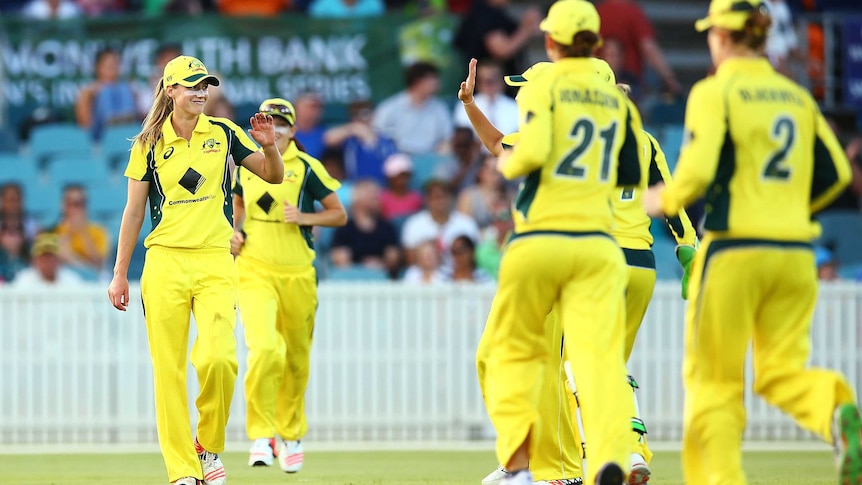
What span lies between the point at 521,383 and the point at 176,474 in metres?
2.32

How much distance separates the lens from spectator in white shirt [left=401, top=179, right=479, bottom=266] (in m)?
15.2

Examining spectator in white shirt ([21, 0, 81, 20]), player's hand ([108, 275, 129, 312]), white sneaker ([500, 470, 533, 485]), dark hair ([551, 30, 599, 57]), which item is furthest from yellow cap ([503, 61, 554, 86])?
spectator in white shirt ([21, 0, 81, 20])

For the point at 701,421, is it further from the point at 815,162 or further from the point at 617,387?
the point at 815,162

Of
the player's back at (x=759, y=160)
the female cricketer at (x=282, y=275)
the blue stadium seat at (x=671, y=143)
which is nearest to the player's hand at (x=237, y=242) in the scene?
the female cricketer at (x=282, y=275)

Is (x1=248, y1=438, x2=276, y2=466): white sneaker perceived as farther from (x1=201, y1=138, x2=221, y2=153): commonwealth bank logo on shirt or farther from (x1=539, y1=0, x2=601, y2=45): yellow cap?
(x1=539, y1=0, x2=601, y2=45): yellow cap

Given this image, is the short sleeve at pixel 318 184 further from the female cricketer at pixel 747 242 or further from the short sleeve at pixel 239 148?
the female cricketer at pixel 747 242

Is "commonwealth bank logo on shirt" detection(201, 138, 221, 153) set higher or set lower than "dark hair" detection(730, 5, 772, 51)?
lower

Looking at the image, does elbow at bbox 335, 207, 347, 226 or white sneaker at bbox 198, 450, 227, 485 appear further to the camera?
elbow at bbox 335, 207, 347, 226

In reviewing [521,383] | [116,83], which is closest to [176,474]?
[521,383]

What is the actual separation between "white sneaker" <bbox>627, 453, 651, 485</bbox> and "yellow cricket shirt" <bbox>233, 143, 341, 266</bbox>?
3472 mm

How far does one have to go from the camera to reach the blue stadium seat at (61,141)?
54.3ft

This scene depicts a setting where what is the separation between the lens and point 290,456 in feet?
34.6

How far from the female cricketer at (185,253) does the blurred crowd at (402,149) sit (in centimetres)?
564

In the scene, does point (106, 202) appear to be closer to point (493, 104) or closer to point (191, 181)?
point (493, 104)
